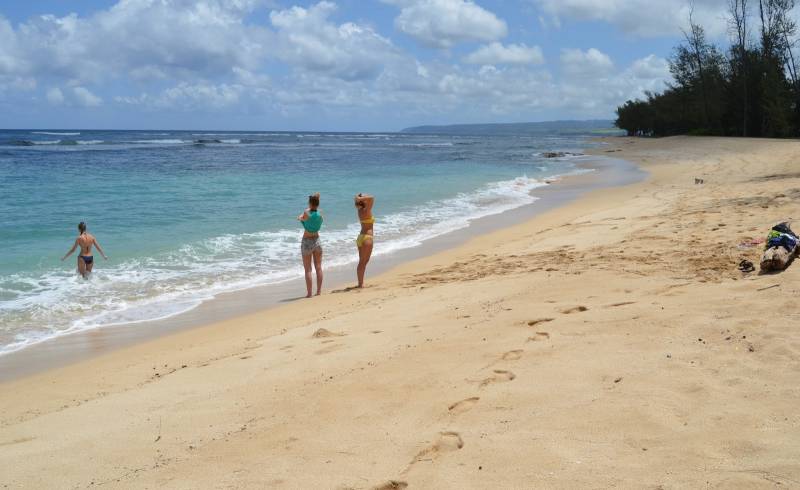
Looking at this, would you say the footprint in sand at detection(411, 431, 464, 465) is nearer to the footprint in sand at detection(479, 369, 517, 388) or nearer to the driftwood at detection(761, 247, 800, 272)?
the footprint in sand at detection(479, 369, 517, 388)

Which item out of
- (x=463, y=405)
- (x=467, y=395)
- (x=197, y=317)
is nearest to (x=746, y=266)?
(x=467, y=395)

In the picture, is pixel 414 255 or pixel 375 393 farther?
pixel 414 255

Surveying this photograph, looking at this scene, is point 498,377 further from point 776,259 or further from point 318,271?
point 318,271

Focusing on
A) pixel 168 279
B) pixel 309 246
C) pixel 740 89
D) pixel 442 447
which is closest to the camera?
pixel 442 447

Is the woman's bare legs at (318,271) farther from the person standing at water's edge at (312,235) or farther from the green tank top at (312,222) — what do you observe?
the green tank top at (312,222)

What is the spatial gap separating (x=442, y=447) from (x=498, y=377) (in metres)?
0.95

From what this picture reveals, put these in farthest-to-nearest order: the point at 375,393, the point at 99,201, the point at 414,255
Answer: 1. the point at 99,201
2. the point at 414,255
3. the point at 375,393

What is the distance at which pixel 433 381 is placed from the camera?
4.21m

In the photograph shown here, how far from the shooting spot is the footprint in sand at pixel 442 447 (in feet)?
10.6

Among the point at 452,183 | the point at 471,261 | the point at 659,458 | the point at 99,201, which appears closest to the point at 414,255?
the point at 471,261

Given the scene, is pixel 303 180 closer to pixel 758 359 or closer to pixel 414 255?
pixel 414 255

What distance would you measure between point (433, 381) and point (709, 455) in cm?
179

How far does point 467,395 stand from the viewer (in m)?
3.91

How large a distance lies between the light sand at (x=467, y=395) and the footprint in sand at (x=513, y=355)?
0.02 m
